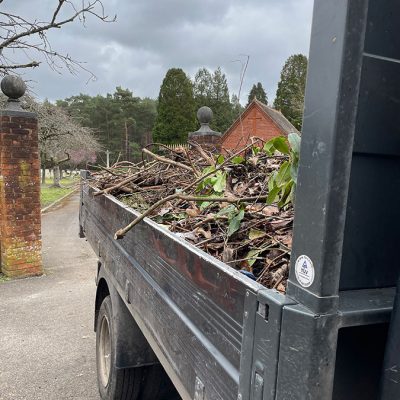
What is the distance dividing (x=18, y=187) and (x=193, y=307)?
573 centimetres

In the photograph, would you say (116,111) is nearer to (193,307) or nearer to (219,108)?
(219,108)

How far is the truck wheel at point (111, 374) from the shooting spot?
2.49 metres

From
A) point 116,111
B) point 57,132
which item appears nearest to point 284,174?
→ point 57,132

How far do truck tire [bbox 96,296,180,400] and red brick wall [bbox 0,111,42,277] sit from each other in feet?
13.0

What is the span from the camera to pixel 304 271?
0.76 meters

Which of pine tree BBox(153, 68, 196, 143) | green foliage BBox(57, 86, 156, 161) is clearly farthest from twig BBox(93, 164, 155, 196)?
green foliage BBox(57, 86, 156, 161)

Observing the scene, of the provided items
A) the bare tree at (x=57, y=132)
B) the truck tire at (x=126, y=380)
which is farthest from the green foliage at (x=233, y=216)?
the bare tree at (x=57, y=132)

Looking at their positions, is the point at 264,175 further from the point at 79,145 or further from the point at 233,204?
the point at 79,145

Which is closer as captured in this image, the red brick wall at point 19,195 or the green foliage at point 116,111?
the red brick wall at point 19,195

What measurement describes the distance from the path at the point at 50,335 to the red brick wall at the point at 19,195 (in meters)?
0.41

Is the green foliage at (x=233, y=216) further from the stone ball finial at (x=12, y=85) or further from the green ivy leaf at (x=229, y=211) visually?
the stone ball finial at (x=12, y=85)

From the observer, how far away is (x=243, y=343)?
94 cm

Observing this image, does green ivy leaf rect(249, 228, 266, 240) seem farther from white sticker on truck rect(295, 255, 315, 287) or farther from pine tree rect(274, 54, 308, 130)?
white sticker on truck rect(295, 255, 315, 287)

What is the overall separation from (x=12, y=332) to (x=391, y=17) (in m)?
4.74
